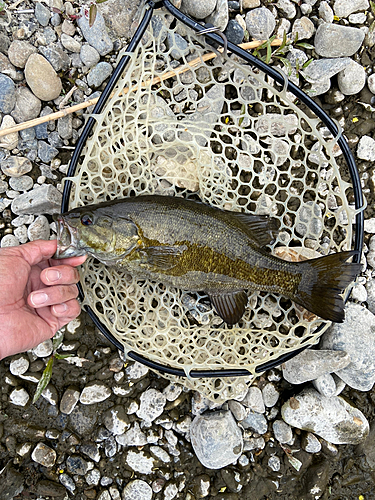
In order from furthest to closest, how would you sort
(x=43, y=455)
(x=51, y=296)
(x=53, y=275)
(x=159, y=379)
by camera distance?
(x=159, y=379), (x=43, y=455), (x=51, y=296), (x=53, y=275)

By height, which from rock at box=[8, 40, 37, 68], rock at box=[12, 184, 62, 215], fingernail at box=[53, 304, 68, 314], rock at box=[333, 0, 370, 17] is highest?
rock at box=[333, 0, 370, 17]

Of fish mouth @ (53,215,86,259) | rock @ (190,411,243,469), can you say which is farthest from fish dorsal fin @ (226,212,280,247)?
rock @ (190,411,243,469)

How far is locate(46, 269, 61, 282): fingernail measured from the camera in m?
2.96

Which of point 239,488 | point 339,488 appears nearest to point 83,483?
point 239,488

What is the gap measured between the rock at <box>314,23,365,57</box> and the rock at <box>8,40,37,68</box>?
9.33 ft

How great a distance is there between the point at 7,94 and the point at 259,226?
269cm

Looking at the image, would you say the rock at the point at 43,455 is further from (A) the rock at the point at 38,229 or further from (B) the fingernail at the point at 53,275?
(A) the rock at the point at 38,229

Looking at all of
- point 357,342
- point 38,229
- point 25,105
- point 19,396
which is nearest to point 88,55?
point 25,105

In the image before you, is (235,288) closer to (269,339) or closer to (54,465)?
(269,339)

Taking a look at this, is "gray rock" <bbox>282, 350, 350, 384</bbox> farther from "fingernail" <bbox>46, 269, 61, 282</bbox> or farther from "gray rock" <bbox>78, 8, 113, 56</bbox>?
"gray rock" <bbox>78, 8, 113, 56</bbox>

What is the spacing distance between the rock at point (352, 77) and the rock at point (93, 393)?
156 inches

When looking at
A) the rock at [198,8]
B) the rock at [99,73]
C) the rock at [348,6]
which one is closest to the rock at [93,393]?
the rock at [99,73]

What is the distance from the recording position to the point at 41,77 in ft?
11.8

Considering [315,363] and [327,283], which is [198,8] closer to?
[327,283]
